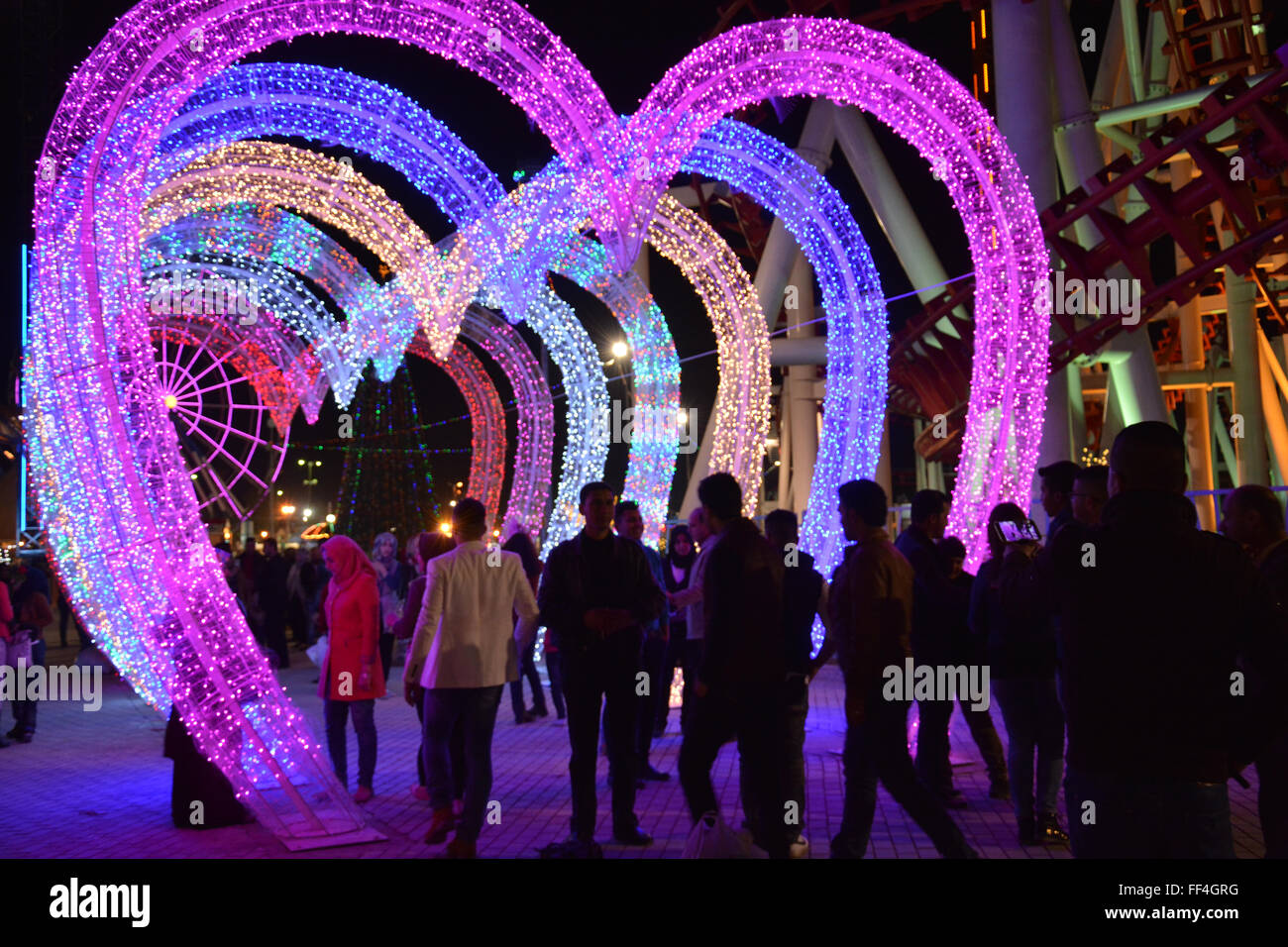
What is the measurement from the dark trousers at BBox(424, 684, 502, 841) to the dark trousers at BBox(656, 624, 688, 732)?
9.34 feet

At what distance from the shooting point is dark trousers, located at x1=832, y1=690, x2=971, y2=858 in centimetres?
467

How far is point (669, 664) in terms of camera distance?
29.8 ft

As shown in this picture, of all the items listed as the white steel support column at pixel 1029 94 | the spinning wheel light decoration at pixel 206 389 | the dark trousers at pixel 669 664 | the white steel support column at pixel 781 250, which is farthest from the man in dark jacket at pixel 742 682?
the white steel support column at pixel 781 250

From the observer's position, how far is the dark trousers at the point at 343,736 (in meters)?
6.75

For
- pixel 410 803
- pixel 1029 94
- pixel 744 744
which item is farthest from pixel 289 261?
pixel 744 744

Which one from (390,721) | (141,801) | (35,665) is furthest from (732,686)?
(35,665)

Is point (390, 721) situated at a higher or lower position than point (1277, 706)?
lower

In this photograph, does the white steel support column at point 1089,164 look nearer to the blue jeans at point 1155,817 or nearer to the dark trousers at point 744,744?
the dark trousers at point 744,744

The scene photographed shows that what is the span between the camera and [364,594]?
22.5 feet

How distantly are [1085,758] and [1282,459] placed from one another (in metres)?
23.1
